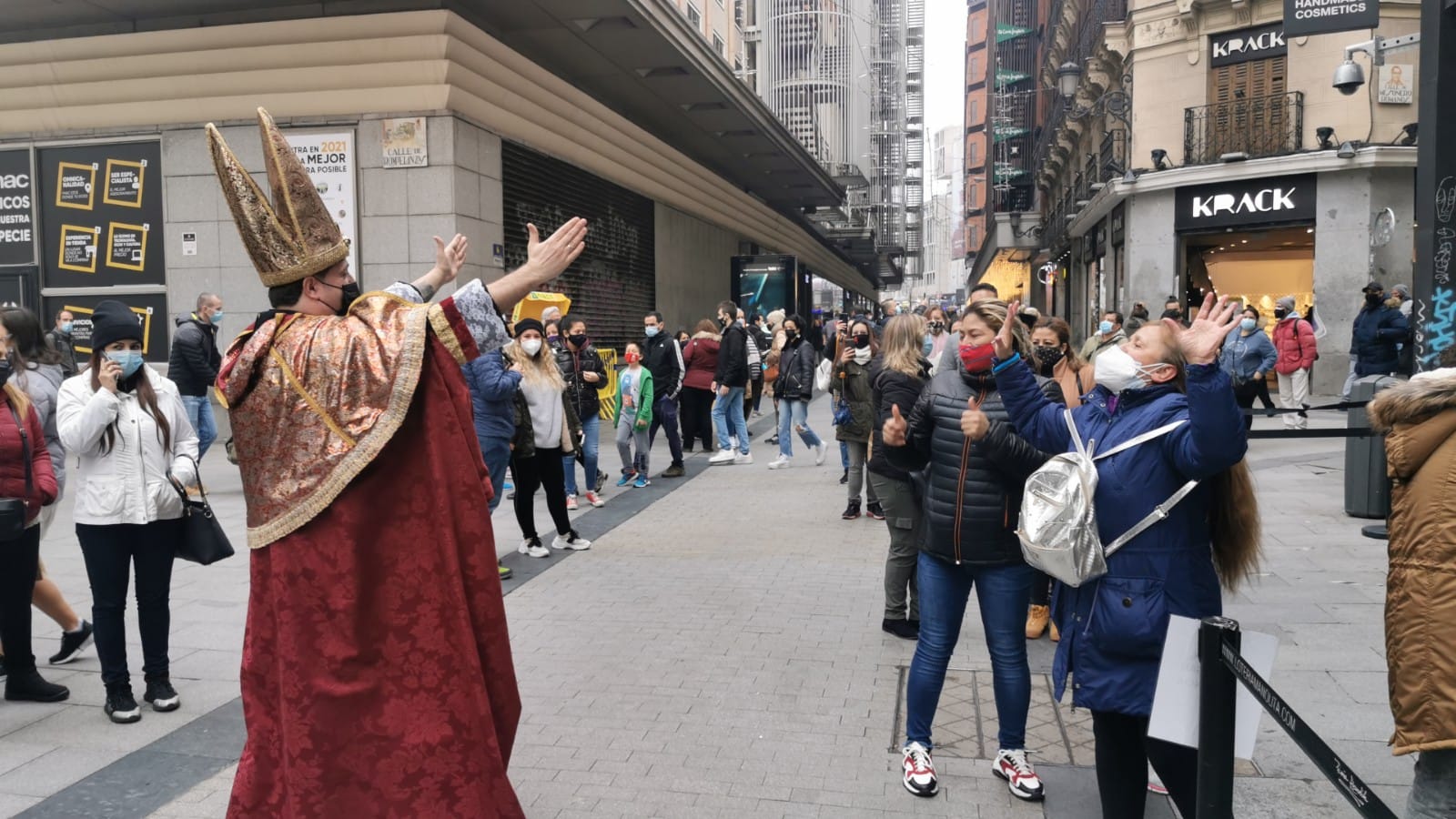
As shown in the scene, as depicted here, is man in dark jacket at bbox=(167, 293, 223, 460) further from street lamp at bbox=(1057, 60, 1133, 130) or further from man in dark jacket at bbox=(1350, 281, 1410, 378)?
street lamp at bbox=(1057, 60, 1133, 130)

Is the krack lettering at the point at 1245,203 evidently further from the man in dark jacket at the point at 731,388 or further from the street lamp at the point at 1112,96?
the man in dark jacket at the point at 731,388

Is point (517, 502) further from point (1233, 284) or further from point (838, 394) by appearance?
point (1233, 284)

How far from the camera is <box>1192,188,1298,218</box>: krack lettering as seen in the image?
20906mm

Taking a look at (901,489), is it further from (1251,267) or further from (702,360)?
(1251,267)

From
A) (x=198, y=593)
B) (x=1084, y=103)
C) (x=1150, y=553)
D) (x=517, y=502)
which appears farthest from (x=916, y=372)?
(x=1084, y=103)

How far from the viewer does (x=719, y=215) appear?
27125mm

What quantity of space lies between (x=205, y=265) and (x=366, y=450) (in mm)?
12597

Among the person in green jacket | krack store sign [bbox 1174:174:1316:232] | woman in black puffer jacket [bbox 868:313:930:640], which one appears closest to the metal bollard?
woman in black puffer jacket [bbox 868:313:930:640]

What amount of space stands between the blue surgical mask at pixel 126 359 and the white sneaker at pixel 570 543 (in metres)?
4.04

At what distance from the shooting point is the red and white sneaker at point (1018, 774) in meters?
3.83

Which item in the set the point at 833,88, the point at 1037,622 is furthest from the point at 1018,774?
the point at 833,88

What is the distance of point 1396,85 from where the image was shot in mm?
19906

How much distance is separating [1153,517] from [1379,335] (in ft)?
39.4

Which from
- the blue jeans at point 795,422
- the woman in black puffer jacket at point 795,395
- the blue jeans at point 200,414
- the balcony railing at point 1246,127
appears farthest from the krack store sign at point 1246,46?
the blue jeans at point 200,414
